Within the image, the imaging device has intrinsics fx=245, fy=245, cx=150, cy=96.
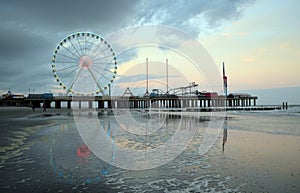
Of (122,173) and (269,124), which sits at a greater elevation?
(122,173)

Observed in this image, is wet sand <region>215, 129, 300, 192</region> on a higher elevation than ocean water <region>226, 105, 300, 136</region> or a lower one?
higher

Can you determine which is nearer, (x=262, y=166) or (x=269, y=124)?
(x=262, y=166)

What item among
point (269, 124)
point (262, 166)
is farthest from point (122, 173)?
point (269, 124)

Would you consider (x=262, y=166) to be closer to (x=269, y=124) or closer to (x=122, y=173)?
(x=122, y=173)

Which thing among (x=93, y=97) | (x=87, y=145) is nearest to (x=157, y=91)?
(x=93, y=97)

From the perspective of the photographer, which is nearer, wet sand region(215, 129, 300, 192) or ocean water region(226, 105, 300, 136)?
wet sand region(215, 129, 300, 192)

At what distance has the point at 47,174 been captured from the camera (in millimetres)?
5949

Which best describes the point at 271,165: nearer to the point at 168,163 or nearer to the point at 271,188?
the point at 271,188

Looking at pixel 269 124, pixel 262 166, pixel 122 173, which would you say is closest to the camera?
pixel 122 173

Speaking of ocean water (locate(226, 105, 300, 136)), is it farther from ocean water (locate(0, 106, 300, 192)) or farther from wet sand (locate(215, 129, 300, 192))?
ocean water (locate(0, 106, 300, 192))

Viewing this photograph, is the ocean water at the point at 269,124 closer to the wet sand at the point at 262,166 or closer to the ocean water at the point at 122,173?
the wet sand at the point at 262,166

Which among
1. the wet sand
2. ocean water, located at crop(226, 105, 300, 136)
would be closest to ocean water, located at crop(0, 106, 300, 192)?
the wet sand

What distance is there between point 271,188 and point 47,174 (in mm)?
5032

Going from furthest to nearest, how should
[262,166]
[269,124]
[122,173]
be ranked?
[269,124] < [262,166] < [122,173]
